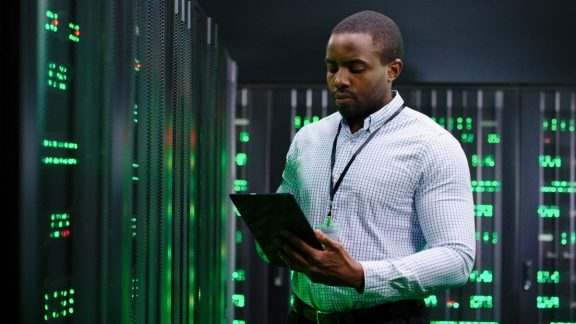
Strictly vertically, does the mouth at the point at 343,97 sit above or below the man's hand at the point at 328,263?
above

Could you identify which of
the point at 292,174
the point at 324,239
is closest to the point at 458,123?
the point at 292,174

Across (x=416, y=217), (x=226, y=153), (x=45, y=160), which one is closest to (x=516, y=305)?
(x=226, y=153)

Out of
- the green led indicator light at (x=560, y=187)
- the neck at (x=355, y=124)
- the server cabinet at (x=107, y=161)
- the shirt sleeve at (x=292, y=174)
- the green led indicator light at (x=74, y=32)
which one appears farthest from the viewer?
the green led indicator light at (x=560, y=187)

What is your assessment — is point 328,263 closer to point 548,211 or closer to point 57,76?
point 57,76

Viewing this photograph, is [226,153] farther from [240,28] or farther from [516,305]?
[516,305]

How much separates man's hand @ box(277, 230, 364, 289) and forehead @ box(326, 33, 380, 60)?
19.3 inches

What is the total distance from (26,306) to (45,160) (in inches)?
9.7

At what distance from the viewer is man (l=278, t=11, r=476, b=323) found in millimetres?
1632

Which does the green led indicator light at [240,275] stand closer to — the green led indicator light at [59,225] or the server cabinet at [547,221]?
the server cabinet at [547,221]

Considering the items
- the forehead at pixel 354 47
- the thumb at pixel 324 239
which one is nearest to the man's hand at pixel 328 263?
the thumb at pixel 324 239

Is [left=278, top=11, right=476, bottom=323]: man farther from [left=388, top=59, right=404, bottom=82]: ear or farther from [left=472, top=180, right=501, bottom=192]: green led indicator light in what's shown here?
[left=472, top=180, right=501, bottom=192]: green led indicator light

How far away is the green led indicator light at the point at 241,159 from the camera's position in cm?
397

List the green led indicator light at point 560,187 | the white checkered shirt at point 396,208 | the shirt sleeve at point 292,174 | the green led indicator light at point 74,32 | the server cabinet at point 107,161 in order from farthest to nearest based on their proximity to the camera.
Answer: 1. the green led indicator light at point 560,187
2. the shirt sleeve at point 292,174
3. the white checkered shirt at point 396,208
4. the green led indicator light at point 74,32
5. the server cabinet at point 107,161

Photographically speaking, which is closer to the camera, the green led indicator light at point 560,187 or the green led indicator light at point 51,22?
the green led indicator light at point 51,22
